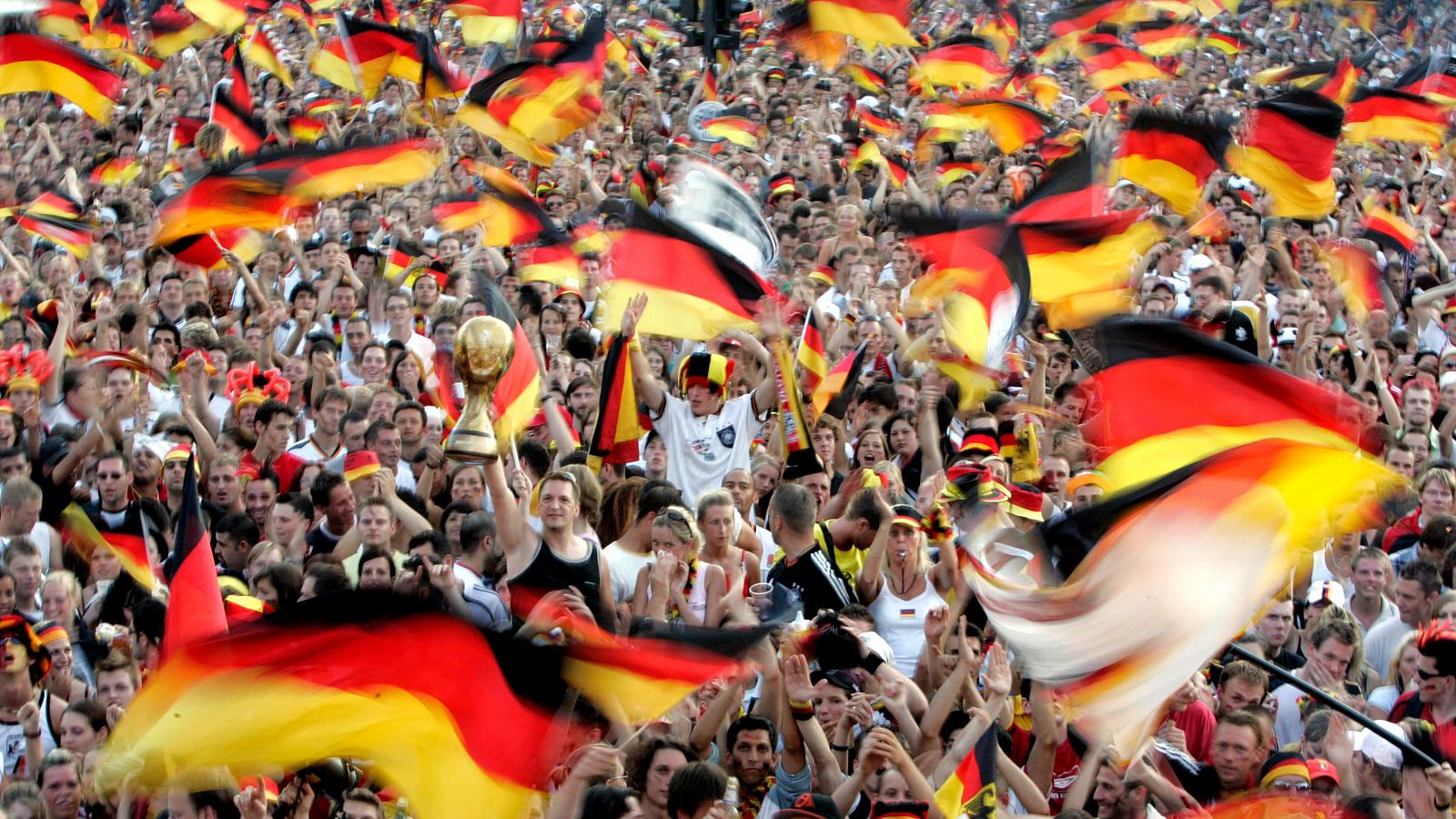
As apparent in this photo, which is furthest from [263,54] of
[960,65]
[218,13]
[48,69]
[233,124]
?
[960,65]

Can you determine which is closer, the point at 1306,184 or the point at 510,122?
the point at 1306,184

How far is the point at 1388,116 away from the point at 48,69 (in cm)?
1019

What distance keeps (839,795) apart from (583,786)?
3.72ft

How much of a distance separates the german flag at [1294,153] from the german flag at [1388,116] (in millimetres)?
3404

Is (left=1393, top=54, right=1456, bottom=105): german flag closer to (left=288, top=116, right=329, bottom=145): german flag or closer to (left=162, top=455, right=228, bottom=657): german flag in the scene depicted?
(left=288, top=116, right=329, bottom=145): german flag

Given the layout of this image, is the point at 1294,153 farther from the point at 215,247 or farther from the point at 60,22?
the point at 60,22

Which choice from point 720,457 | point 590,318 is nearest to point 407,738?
point 720,457

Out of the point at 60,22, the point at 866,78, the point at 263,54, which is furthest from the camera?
the point at 866,78

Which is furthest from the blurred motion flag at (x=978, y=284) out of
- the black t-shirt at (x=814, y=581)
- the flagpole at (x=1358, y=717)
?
the flagpole at (x=1358, y=717)

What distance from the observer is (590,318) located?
38.0 feet

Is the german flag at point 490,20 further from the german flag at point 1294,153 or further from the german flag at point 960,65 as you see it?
the german flag at point 1294,153

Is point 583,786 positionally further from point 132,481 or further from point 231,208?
point 231,208

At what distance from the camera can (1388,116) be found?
48.4ft

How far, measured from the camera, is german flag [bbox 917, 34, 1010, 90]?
16.9 m
